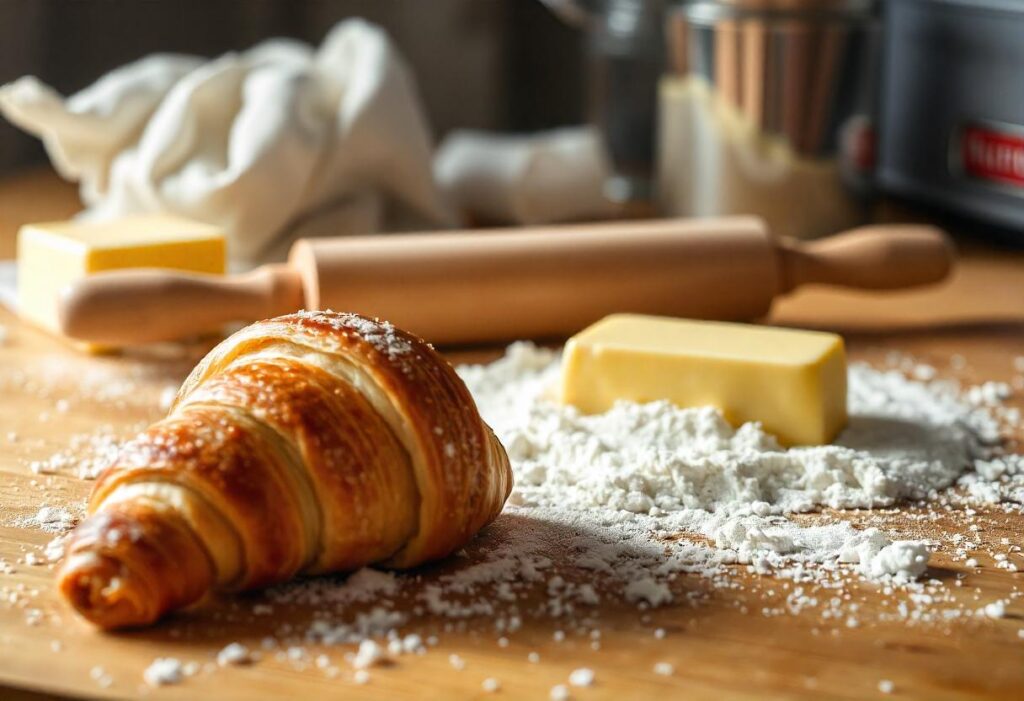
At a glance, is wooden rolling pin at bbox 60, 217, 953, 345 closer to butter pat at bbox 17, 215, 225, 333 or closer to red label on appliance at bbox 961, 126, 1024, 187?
butter pat at bbox 17, 215, 225, 333

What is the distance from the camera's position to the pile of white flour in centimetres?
→ 84

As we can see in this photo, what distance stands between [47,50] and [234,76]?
579 mm

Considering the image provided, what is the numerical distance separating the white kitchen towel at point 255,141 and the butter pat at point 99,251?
11 cm

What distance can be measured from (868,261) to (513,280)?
15.4 inches

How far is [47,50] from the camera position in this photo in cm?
196

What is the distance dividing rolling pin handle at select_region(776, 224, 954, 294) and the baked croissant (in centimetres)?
64

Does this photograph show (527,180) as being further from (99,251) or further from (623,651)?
(623,651)

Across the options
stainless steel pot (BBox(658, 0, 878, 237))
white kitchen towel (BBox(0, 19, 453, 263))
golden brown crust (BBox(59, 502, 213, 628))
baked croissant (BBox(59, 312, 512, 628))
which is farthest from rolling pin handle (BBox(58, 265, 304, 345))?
stainless steel pot (BBox(658, 0, 878, 237))

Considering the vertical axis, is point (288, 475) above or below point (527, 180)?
above

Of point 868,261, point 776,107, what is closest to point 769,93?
point 776,107

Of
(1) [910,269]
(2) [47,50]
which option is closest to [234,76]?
(2) [47,50]

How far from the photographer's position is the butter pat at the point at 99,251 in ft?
4.12

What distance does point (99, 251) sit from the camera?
4.08 ft

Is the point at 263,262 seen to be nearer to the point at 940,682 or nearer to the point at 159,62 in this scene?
the point at 159,62
